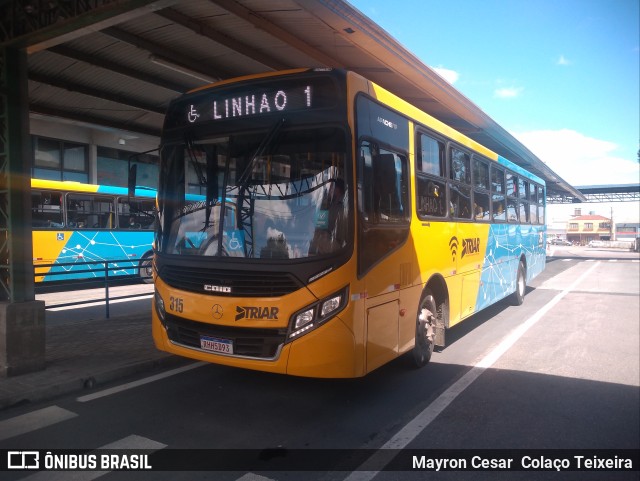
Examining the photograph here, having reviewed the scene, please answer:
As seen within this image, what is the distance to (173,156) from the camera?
5.30m

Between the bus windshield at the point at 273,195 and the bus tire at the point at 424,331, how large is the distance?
2.27 meters

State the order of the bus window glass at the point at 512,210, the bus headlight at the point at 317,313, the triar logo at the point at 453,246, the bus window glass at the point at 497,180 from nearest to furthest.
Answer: the bus headlight at the point at 317,313 < the triar logo at the point at 453,246 < the bus window glass at the point at 497,180 < the bus window glass at the point at 512,210

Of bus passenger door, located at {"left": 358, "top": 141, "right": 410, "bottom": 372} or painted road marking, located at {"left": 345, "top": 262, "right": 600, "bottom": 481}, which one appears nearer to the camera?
→ painted road marking, located at {"left": 345, "top": 262, "right": 600, "bottom": 481}

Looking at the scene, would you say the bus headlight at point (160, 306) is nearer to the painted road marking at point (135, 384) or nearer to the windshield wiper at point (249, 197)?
the painted road marking at point (135, 384)

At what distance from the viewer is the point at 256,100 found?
479 centimetres

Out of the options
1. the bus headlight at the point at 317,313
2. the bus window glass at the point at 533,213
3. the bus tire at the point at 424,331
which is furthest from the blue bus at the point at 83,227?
the bus window glass at the point at 533,213

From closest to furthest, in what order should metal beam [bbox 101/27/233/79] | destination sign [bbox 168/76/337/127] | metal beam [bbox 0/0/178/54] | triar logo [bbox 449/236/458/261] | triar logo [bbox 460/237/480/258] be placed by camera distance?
destination sign [bbox 168/76/337/127], metal beam [bbox 0/0/178/54], metal beam [bbox 101/27/233/79], triar logo [bbox 449/236/458/261], triar logo [bbox 460/237/480/258]

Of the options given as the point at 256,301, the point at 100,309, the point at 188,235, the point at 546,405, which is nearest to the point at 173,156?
the point at 188,235

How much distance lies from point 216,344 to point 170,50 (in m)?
5.31

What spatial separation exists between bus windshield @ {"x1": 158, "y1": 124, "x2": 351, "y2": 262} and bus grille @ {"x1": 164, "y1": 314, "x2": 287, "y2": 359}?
72 centimetres

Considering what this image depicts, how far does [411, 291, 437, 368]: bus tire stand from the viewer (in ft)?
19.9

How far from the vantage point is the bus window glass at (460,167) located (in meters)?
7.20

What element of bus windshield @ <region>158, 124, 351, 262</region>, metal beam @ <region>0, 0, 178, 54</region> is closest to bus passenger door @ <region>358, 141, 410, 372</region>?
bus windshield @ <region>158, 124, 351, 262</region>

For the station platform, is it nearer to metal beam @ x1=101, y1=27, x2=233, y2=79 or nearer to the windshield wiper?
the windshield wiper
